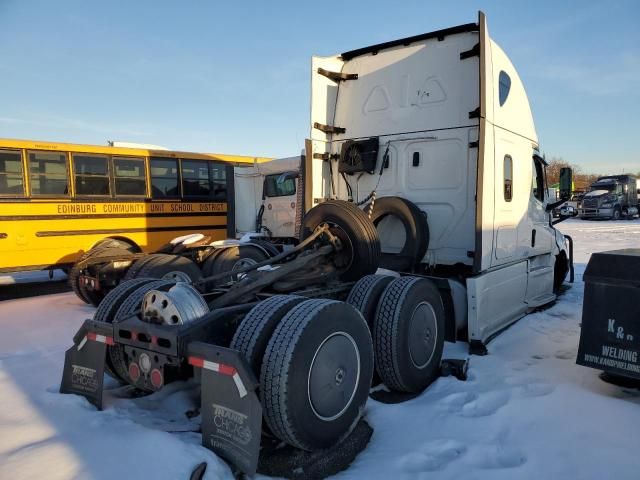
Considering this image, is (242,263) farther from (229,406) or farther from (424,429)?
(229,406)

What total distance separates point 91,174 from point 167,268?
4037 millimetres

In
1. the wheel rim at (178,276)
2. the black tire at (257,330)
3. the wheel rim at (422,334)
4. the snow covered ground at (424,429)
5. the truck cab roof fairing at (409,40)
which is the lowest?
the snow covered ground at (424,429)

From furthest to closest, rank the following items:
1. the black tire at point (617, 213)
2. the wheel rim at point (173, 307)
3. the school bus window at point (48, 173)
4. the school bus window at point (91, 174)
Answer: the black tire at point (617, 213) → the school bus window at point (91, 174) → the school bus window at point (48, 173) → the wheel rim at point (173, 307)

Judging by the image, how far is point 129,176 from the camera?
31.4ft

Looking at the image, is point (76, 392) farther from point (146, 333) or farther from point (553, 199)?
point (553, 199)

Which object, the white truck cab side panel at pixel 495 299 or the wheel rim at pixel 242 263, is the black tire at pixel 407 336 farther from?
the wheel rim at pixel 242 263

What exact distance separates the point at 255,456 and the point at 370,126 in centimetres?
454

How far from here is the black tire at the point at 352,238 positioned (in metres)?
4.47

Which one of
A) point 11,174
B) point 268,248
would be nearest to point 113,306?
point 268,248

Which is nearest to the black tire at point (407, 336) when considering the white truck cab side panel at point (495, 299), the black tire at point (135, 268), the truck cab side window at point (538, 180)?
the white truck cab side panel at point (495, 299)

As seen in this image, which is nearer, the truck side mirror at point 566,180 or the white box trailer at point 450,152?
the white box trailer at point 450,152

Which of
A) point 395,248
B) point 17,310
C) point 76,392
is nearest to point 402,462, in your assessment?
point 76,392

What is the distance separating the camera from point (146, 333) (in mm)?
2732

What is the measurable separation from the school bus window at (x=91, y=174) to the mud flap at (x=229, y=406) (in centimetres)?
772
